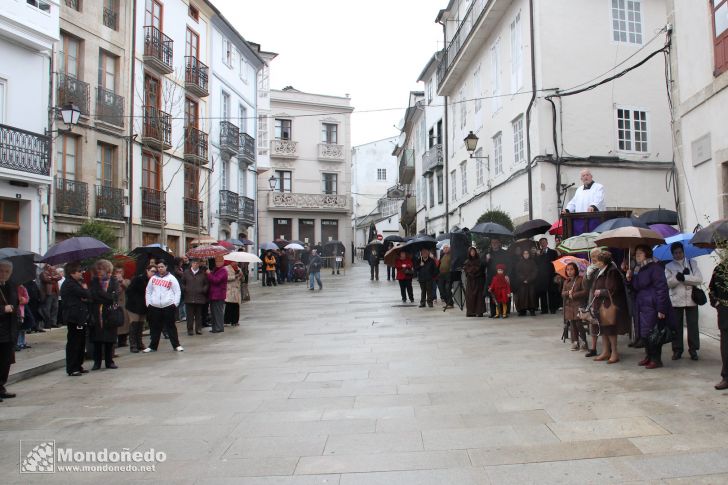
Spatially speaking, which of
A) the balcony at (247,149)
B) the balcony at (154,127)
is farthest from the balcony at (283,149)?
the balcony at (154,127)

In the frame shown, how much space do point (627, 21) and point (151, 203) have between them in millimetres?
17764

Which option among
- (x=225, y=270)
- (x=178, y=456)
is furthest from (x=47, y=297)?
(x=178, y=456)

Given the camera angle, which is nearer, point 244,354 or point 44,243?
point 244,354

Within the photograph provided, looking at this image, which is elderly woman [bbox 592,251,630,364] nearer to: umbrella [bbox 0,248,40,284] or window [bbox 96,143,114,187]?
umbrella [bbox 0,248,40,284]

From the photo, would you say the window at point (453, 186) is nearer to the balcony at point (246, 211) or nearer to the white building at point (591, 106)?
the white building at point (591, 106)

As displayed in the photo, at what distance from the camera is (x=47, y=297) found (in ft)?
42.8

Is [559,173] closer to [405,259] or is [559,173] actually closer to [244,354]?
[405,259]

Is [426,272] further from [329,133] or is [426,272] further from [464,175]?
[329,133]

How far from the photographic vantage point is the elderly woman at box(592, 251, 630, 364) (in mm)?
7773

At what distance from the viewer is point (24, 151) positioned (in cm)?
1557

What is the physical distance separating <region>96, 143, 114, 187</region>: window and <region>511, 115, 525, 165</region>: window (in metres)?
14.0

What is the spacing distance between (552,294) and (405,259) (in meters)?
4.47

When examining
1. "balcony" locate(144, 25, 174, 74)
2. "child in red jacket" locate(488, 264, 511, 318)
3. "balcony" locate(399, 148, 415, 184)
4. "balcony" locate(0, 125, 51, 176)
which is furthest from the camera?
"balcony" locate(399, 148, 415, 184)

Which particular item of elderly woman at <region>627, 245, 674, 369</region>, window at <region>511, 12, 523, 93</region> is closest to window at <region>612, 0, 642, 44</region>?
window at <region>511, 12, 523, 93</region>
